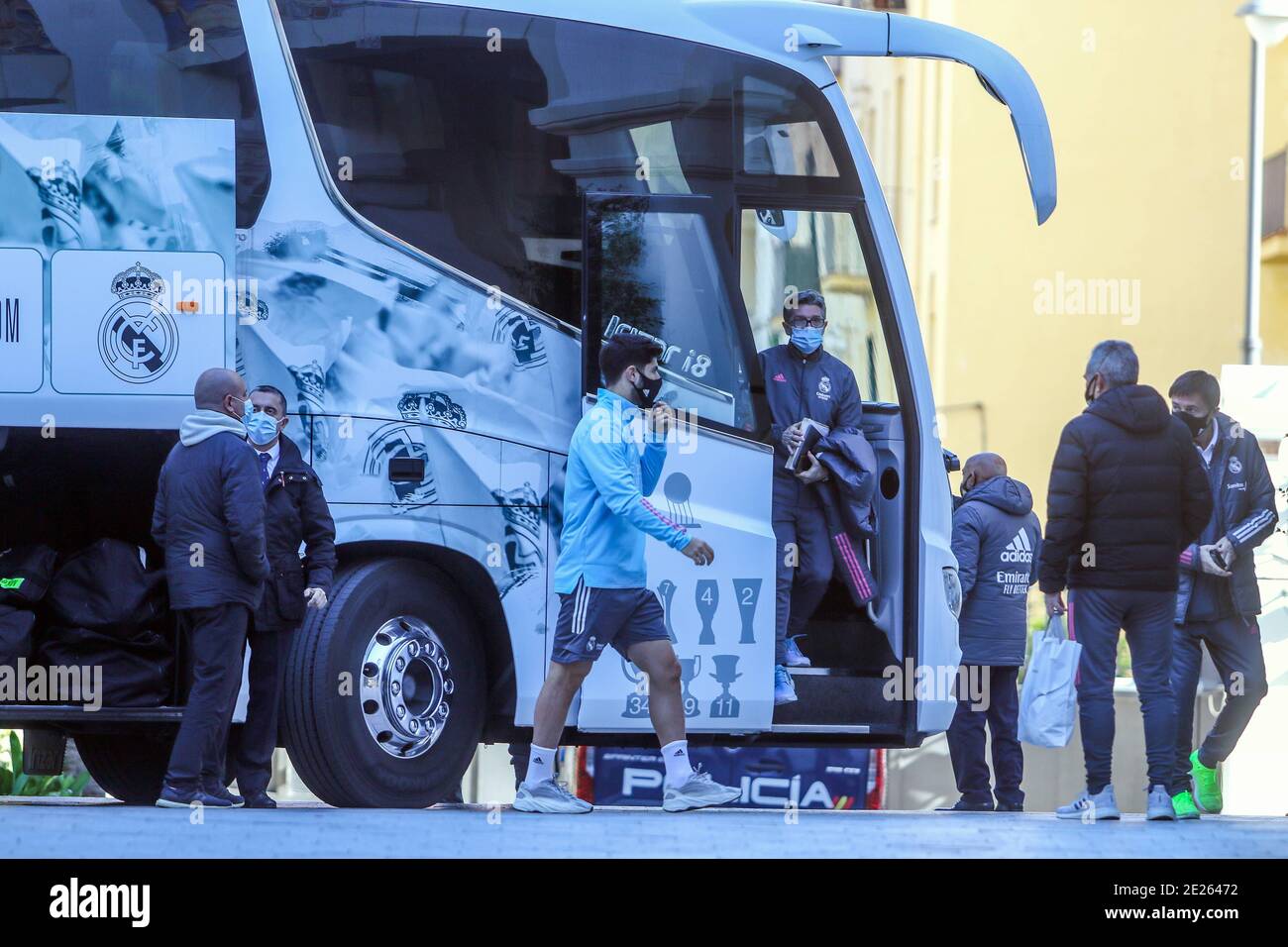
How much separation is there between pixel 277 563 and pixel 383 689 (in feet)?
2.07

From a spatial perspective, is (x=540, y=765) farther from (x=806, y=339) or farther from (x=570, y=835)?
(x=806, y=339)

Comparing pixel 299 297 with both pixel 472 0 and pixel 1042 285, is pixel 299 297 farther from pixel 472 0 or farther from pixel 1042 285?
pixel 1042 285

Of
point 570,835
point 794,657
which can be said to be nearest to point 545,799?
point 570,835

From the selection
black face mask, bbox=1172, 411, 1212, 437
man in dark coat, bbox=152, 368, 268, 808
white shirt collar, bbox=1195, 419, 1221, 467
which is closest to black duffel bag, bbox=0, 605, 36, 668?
man in dark coat, bbox=152, 368, 268, 808

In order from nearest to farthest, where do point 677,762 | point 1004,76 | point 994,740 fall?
point 677,762 → point 1004,76 → point 994,740

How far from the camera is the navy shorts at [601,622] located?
751 centimetres

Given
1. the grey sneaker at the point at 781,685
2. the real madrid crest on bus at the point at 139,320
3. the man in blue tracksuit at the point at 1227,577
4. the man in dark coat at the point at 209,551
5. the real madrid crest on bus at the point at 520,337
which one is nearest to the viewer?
the man in dark coat at the point at 209,551

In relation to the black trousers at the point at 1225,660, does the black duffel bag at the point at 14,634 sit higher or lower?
higher

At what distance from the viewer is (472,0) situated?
7.95 metres

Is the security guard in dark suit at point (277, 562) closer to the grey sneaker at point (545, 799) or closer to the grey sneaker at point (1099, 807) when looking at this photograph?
the grey sneaker at point (545, 799)

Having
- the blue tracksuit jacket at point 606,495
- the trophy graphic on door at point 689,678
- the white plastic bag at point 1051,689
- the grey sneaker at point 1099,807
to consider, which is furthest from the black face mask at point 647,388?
the grey sneaker at point 1099,807

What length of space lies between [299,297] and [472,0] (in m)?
1.34

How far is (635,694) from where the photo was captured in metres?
8.03

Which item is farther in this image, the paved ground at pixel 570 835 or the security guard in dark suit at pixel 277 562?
the security guard in dark suit at pixel 277 562
